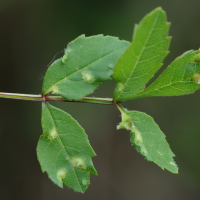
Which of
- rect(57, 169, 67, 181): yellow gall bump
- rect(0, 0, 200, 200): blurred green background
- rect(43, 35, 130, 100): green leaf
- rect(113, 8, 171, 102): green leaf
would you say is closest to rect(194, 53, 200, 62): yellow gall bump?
rect(113, 8, 171, 102): green leaf

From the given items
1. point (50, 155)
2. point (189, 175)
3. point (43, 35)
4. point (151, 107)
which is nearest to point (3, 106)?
point (43, 35)

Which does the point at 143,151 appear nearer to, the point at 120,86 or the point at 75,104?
the point at 120,86

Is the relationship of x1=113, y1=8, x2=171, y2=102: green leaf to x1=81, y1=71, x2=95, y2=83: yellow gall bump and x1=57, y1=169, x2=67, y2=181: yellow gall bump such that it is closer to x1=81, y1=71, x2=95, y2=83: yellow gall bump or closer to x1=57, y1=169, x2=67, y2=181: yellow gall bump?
x1=81, y1=71, x2=95, y2=83: yellow gall bump

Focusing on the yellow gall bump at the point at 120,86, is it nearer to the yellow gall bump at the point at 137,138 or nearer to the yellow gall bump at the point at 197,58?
the yellow gall bump at the point at 137,138

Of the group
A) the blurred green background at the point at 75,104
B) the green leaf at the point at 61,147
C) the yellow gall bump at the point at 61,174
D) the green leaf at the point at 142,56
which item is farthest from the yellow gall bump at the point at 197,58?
the blurred green background at the point at 75,104

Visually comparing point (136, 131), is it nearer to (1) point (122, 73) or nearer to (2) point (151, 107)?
(1) point (122, 73)

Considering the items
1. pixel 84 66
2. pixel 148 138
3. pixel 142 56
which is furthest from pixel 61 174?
pixel 142 56
